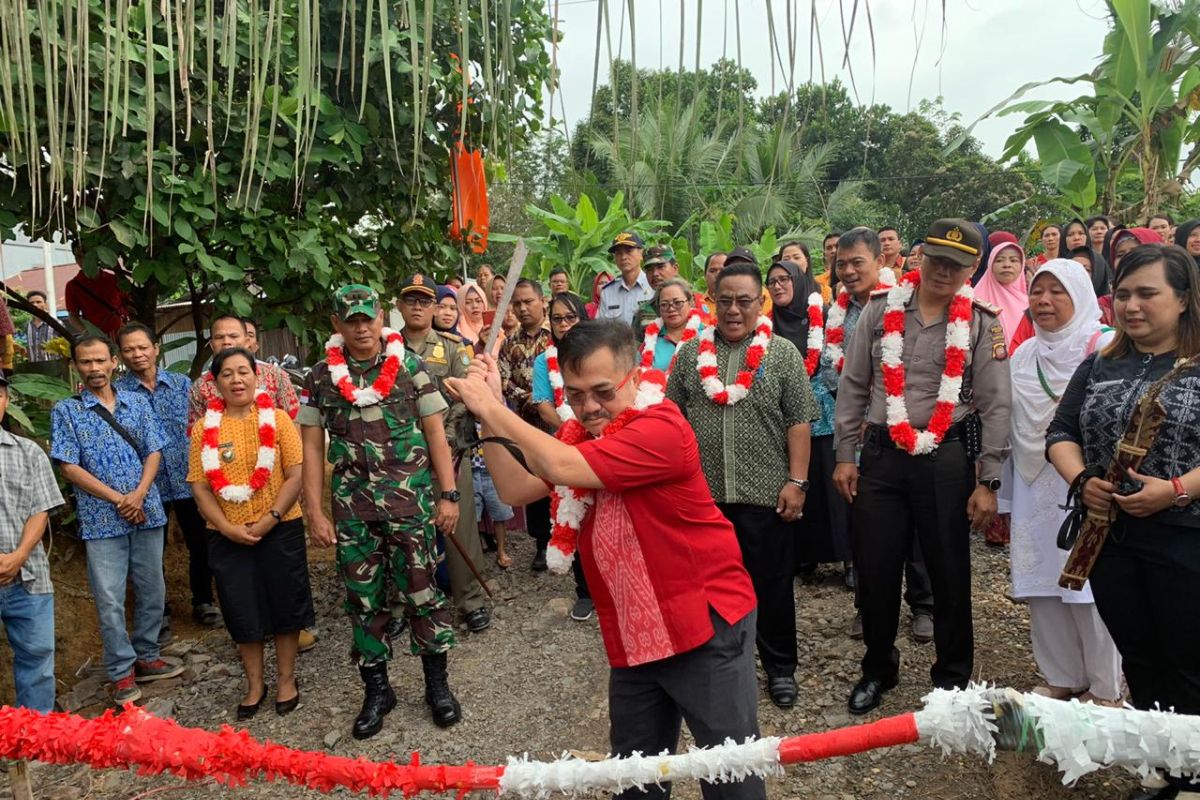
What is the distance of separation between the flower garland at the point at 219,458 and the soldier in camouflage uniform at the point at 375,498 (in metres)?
0.22

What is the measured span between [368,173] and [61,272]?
325 inches

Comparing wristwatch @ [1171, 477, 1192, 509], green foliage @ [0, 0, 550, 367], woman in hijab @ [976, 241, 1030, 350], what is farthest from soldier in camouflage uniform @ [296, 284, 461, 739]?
woman in hijab @ [976, 241, 1030, 350]

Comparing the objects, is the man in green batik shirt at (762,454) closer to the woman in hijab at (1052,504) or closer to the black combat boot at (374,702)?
the woman in hijab at (1052,504)

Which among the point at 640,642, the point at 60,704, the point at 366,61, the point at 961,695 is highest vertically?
the point at 366,61

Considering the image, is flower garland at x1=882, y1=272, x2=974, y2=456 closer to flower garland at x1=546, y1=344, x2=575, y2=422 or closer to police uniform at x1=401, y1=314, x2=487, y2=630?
flower garland at x1=546, y1=344, x2=575, y2=422

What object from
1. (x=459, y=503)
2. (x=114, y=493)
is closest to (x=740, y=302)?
(x=459, y=503)

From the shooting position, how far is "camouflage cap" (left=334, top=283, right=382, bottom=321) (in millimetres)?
3600

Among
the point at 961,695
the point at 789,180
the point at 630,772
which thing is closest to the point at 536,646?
the point at 630,772

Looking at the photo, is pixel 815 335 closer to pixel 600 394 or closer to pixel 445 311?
pixel 445 311

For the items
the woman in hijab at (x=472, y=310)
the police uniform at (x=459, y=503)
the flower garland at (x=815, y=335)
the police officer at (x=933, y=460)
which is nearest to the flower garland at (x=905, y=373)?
the police officer at (x=933, y=460)

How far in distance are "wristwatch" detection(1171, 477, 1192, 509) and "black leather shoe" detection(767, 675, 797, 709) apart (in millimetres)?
1799

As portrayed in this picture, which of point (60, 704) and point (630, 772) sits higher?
point (630, 772)

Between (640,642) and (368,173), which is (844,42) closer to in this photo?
(640,642)

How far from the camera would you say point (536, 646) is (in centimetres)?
441
